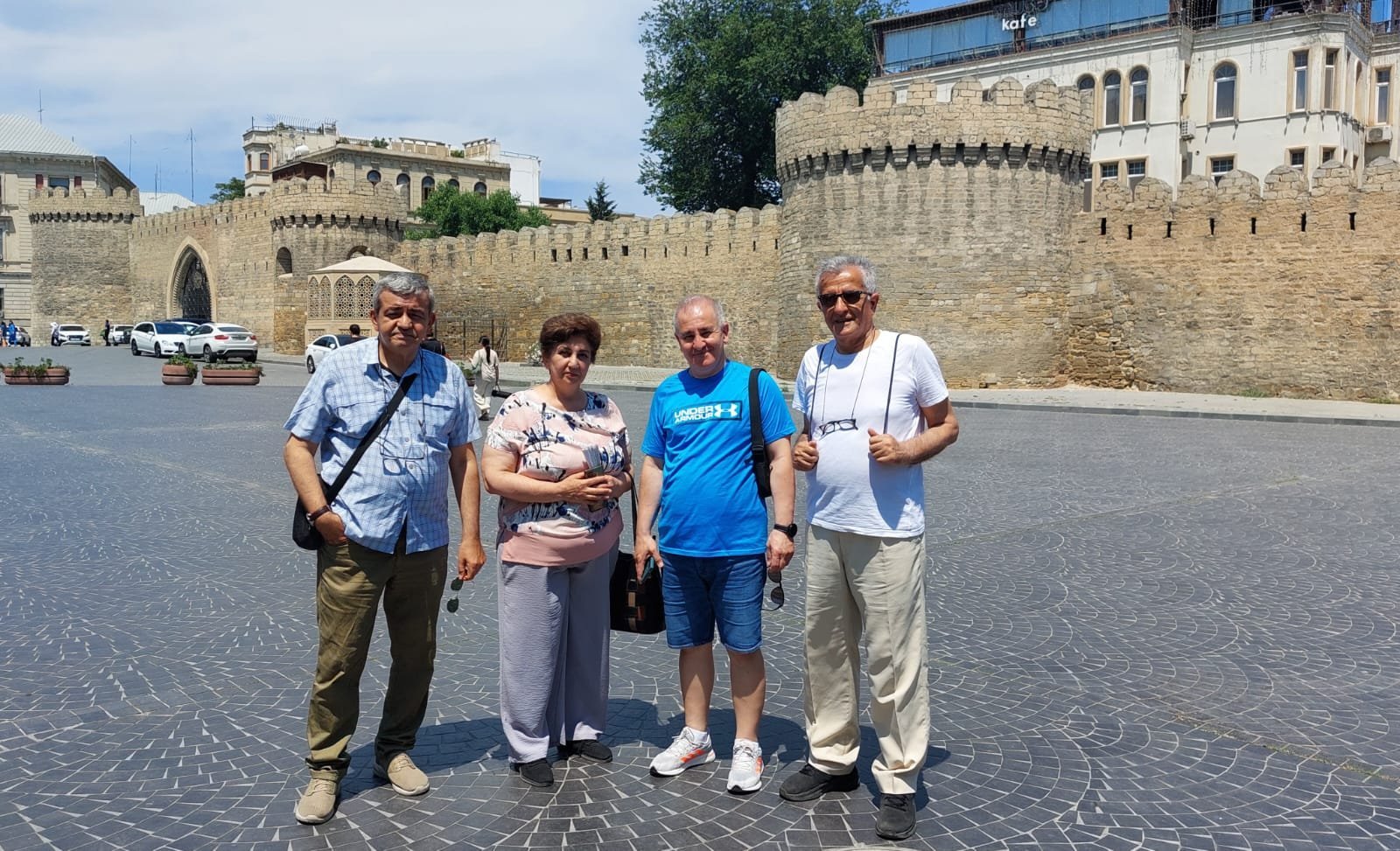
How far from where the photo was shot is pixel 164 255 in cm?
4922

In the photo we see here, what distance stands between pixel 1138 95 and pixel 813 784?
1502 inches

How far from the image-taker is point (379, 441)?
3506mm

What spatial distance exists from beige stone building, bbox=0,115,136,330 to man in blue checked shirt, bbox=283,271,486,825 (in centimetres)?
6689

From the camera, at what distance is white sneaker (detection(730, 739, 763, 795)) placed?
3594mm

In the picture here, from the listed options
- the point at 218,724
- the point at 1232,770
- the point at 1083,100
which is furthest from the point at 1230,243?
the point at 218,724

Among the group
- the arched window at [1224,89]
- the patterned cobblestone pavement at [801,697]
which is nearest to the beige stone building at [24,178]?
the arched window at [1224,89]

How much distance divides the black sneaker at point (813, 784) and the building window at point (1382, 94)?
42.2 m

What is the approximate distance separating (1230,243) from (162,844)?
22.1 m

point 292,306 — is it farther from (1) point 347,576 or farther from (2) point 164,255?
(1) point 347,576

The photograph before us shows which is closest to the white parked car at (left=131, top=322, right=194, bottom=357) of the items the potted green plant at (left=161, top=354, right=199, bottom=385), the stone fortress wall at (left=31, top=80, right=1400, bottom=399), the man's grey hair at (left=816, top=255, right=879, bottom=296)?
the potted green plant at (left=161, top=354, right=199, bottom=385)

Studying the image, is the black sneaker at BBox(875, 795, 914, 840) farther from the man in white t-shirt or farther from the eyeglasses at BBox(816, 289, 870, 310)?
the eyeglasses at BBox(816, 289, 870, 310)

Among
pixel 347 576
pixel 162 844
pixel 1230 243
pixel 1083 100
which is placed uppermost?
pixel 1083 100

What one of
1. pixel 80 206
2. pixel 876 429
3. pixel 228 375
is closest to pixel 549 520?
pixel 876 429

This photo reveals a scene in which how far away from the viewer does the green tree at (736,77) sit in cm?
3800
